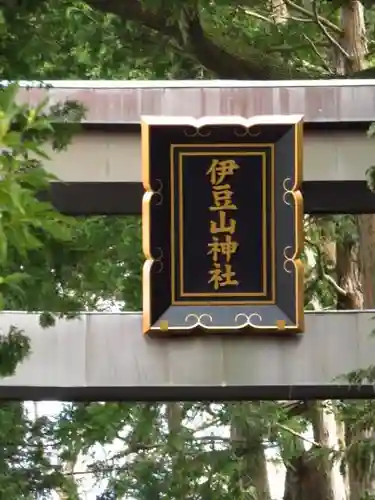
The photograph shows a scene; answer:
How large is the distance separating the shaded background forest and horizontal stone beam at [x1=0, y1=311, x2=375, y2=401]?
0.39 feet

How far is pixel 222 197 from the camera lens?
4.17m

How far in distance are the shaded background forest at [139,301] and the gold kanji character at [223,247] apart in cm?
51

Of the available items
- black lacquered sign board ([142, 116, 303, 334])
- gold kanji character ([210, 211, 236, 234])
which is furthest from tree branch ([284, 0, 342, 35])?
gold kanji character ([210, 211, 236, 234])

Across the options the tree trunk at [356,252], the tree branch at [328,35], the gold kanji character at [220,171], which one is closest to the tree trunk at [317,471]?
the tree trunk at [356,252]

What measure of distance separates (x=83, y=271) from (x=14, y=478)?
8.48 feet

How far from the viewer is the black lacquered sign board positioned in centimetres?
411

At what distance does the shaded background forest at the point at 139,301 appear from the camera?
495cm

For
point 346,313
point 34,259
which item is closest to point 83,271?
point 34,259

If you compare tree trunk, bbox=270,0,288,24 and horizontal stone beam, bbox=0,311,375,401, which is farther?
tree trunk, bbox=270,0,288,24

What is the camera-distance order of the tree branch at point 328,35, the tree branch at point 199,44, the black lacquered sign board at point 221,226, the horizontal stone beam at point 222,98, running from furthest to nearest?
1. the tree branch at point 328,35
2. the horizontal stone beam at point 222,98
3. the black lacquered sign board at point 221,226
4. the tree branch at point 199,44

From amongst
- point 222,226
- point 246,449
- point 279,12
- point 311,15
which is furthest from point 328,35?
point 222,226

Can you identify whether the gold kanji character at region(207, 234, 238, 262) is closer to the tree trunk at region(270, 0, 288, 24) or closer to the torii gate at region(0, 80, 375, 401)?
the torii gate at region(0, 80, 375, 401)

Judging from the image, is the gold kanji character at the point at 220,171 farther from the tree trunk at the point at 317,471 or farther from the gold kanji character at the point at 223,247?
the tree trunk at the point at 317,471

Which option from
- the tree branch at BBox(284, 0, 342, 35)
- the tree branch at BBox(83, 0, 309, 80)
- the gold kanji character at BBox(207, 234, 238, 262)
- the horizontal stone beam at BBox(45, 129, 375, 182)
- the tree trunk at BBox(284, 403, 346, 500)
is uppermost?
the tree branch at BBox(284, 0, 342, 35)
